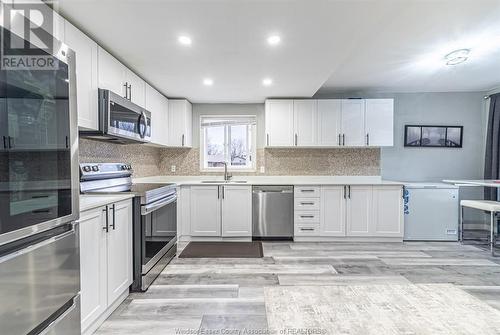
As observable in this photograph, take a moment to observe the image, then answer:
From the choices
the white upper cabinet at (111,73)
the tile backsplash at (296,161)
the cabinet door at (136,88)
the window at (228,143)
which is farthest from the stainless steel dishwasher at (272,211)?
the white upper cabinet at (111,73)

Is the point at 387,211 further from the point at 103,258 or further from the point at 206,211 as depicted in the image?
the point at 103,258

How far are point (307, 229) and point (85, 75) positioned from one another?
330 centimetres

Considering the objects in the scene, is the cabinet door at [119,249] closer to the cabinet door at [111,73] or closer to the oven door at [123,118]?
the oven door at [123,118]

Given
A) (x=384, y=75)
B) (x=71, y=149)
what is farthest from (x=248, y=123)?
(x=71, y=149)

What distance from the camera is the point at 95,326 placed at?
183cm

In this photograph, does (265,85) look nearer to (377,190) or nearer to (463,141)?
(377,190)

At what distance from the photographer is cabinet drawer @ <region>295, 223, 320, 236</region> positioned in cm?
393

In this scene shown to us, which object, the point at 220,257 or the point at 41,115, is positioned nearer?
the point at 41,115

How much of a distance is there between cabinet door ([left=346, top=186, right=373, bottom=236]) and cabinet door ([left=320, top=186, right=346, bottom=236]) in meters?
0.10

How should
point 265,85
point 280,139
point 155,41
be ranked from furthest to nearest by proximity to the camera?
point 280,139 → point 265,85 → point 155,41

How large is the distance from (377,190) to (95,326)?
145 inches

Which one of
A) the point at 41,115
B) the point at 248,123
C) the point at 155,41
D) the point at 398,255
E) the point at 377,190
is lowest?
the point at 398,255

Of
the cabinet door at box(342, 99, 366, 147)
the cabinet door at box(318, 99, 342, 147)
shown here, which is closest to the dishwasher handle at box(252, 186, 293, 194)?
the cabinet door at box(318, 99, 342, 147)

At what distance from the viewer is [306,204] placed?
12.9ft
